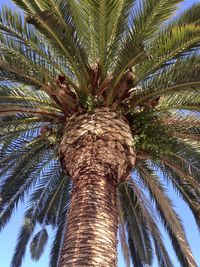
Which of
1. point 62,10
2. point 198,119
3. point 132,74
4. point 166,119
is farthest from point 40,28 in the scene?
point 198,119

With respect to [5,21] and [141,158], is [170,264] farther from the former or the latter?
[5,21]

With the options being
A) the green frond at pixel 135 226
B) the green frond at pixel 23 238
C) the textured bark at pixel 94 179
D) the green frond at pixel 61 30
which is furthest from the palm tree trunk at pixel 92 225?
the green frond at pixel 23 238

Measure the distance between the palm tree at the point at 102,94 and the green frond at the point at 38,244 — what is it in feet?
7.43

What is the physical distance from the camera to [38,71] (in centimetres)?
724

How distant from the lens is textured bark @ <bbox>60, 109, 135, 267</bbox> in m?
5.26

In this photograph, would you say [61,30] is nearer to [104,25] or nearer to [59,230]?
[104,25]

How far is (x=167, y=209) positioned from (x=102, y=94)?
3.14m

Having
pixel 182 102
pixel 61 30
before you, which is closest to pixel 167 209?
pixel 182 102

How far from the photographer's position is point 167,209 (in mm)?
9016

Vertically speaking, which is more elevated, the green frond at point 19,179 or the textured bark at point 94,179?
the green frond at point 19,179

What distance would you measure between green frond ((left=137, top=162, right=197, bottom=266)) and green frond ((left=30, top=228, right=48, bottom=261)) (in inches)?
109

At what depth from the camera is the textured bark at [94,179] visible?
5258mm

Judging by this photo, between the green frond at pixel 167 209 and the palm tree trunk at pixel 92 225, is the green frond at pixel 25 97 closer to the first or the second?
the palm tree trunk at pixel 92 225

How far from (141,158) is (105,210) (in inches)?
94.4
